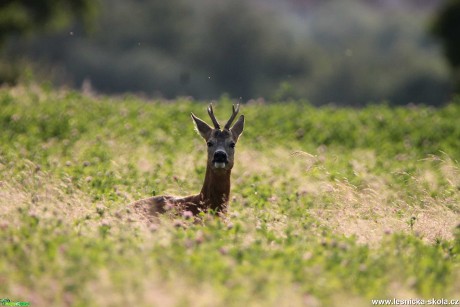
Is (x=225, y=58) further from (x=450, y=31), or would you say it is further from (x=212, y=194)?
(x=212, y=194)

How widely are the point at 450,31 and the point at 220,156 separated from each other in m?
31.2

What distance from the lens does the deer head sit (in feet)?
35.4

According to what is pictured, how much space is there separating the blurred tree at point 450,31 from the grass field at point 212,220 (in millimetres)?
21836

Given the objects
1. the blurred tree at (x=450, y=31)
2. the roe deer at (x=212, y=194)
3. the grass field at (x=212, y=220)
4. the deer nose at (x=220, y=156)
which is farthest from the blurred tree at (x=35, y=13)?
the deer nose at (x=220, y=156)

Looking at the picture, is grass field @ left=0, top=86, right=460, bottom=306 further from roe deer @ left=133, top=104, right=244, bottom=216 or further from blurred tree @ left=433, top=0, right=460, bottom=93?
blurred tree @ left=433, top=0, right=460, bottom=93

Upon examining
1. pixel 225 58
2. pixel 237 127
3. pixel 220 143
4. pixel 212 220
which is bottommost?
pixel 212 220

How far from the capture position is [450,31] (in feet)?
131

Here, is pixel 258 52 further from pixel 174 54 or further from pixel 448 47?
pixel 448 47

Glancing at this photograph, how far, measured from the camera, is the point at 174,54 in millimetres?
72125

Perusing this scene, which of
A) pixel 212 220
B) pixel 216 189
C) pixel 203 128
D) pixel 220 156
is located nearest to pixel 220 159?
pixel 220 156

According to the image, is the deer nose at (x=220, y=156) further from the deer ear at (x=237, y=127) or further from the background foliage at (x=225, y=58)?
the background foliage at (x=225, y=58)

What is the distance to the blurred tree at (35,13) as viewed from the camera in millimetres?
32284

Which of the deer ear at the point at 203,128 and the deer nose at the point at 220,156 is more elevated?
the deer ear at the point at 203,128

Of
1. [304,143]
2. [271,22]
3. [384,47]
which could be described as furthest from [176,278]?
[384,47]
